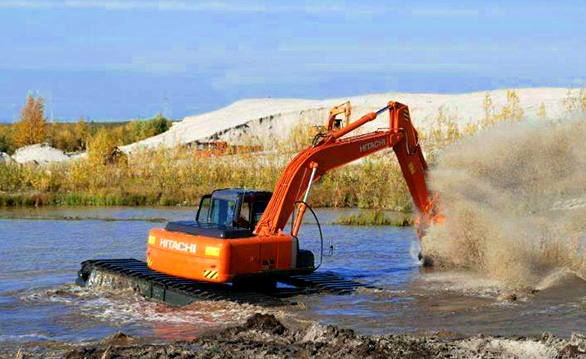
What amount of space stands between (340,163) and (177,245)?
3.59 m

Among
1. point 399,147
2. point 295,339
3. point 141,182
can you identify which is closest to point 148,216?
point 141,182

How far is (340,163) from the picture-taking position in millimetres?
18516

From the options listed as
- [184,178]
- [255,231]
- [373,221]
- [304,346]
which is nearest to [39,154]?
[184,178]

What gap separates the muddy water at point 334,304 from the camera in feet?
48.9

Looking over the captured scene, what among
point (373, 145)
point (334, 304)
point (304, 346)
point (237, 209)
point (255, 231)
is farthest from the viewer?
point (373, 145)

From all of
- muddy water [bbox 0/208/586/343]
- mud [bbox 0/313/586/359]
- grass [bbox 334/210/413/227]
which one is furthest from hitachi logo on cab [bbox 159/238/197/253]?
grass [bbox 334/210/413/227]

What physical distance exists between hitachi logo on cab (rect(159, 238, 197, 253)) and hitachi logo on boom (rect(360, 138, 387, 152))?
4.12 m

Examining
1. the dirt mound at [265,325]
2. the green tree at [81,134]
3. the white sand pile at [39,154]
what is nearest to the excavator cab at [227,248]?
the dirt mound at [265,325]

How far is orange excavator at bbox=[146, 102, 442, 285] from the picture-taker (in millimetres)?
16547

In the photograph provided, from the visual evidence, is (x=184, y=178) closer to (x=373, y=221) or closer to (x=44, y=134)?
(x=373, y=221)

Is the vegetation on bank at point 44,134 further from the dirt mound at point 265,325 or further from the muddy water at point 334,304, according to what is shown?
the dirt mound at point 265,325

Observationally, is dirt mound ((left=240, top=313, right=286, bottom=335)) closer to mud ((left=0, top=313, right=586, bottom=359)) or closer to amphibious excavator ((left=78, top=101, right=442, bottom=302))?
mud ((left=0, top=313, right=586, bottom=359))

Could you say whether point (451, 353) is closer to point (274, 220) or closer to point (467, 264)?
point (274, 220)

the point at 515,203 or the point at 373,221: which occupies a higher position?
the point at 515,203
